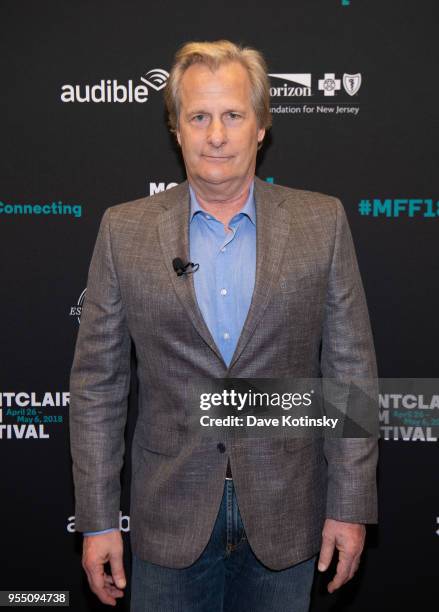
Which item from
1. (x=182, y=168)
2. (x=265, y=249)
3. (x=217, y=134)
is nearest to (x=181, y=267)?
(x=265, y=249)

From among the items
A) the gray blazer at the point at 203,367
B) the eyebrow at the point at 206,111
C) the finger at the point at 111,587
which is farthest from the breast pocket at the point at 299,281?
the finger at the point at 111,587

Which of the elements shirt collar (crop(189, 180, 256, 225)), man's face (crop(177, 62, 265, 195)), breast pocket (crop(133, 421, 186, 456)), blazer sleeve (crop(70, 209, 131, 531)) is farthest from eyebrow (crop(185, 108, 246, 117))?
breast pocket (crop(133, 421, 186, 456))

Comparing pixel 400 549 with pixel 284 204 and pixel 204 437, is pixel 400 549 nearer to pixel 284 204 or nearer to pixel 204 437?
pixel 204 437

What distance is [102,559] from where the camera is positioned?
1.96 meters

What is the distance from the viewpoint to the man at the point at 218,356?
6.11ft

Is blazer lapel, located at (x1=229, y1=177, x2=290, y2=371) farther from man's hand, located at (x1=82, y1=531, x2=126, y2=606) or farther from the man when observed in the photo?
man's hand, located at (x1=82, y1=531, x2=126, y2=606)

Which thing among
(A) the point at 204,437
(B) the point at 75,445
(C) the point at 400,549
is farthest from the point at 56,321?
(C) the point at 400,549

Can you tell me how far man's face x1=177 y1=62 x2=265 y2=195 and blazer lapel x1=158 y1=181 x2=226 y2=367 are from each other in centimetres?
10

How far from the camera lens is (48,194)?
2.82 m

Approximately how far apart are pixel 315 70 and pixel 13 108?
3.94 feet

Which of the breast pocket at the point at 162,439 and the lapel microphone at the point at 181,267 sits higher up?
the lapel microphone at the point at 181,267

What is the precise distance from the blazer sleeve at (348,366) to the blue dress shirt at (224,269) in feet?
0.79

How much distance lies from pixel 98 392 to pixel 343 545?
31.4 inches

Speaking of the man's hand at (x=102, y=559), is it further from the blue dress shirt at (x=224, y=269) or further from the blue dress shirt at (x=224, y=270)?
the blue dress shirt at (x=224, y=270)
